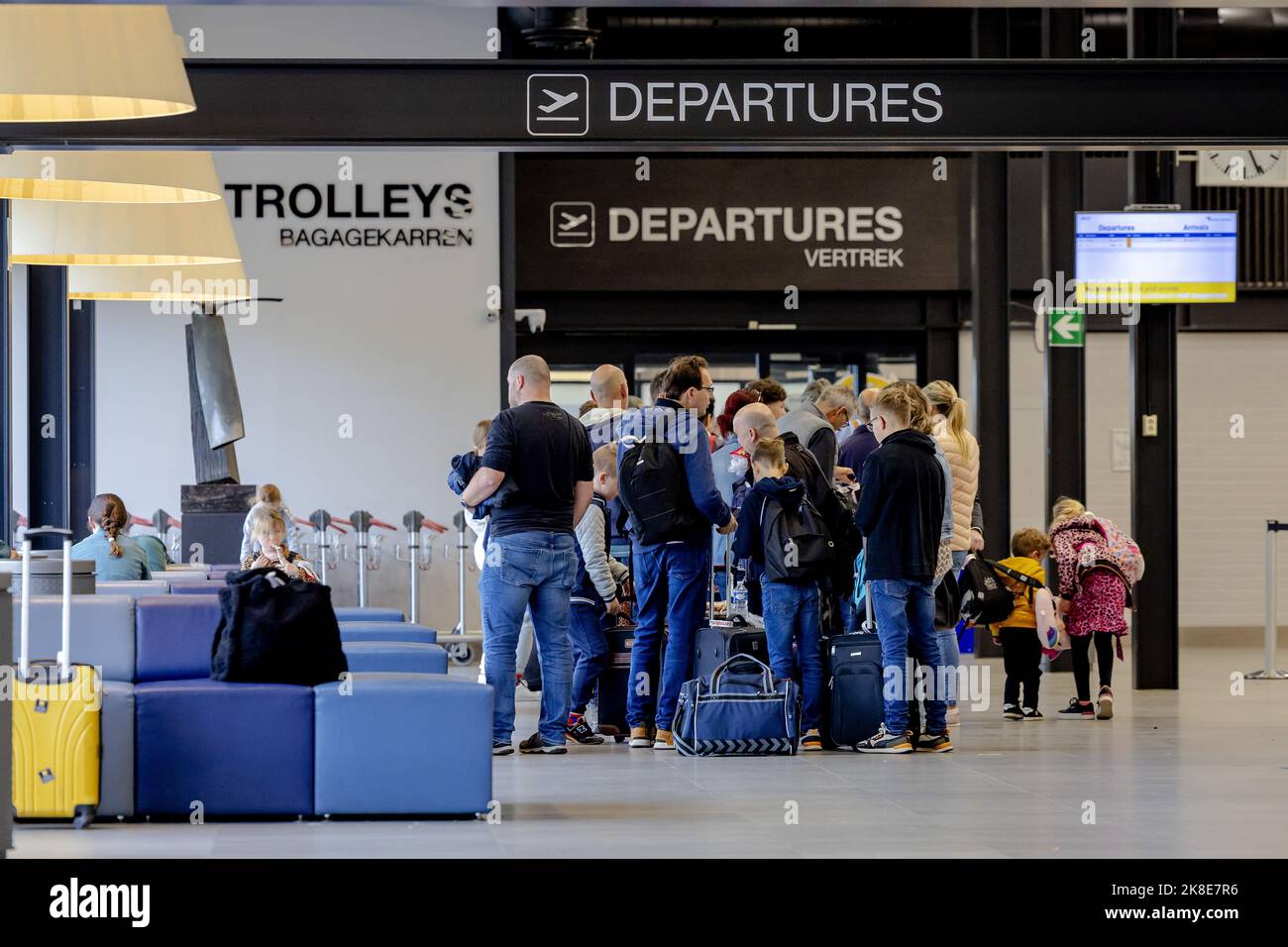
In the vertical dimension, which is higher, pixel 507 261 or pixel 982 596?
pixel 507 261

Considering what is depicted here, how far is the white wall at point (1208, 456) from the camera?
17.5m

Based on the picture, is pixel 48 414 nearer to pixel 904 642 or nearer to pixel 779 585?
pixel 779 585

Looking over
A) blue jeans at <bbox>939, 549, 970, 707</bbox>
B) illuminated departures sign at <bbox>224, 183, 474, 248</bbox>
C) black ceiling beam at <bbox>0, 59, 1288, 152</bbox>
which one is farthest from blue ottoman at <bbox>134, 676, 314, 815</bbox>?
illuminated departures sign at <bbox>224, 183, 474, 248</bbox>

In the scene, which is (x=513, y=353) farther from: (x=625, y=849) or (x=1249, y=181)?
(x=625, y=849)

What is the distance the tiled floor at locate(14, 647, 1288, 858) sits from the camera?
5.95m

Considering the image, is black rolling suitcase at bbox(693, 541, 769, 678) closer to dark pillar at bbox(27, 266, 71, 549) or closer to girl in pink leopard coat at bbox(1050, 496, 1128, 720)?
girl in pink leopard coat at bbox(1050, 496, 1128, 720)

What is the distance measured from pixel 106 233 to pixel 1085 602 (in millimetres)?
5468

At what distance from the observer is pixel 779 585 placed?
857cm

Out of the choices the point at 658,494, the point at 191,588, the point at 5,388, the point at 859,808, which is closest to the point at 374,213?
the point at 5,388

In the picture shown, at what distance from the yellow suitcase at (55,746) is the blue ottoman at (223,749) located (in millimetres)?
173

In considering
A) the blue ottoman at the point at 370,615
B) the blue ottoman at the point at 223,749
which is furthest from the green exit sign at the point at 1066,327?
the blue ottoman at the point at 223,749

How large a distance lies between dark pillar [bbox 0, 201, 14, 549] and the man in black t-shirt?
2.21 m

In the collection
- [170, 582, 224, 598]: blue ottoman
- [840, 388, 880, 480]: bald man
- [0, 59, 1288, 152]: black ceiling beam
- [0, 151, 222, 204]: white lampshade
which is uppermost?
[0, 59, 1288, 152]: black ceiling beam
